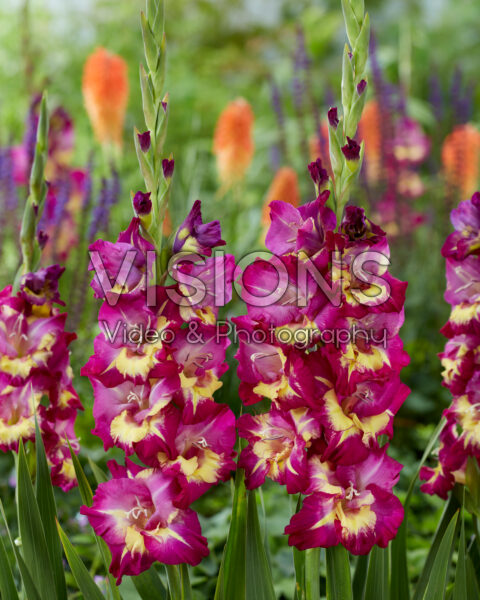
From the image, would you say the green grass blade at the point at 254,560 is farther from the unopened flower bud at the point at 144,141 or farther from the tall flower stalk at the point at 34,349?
the unopened flower bud at the point at 144,141

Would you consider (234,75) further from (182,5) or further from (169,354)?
(169,354)

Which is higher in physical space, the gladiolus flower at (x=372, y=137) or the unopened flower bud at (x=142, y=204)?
the gladiolus flower at (x=372, y=137)

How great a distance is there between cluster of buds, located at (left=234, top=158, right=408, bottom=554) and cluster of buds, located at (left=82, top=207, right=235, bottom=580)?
4 cm

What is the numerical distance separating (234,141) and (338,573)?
229 centimetres

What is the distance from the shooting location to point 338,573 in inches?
25.5

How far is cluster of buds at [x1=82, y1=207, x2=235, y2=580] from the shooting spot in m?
0.59

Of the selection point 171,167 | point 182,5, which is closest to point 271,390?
point 171,167

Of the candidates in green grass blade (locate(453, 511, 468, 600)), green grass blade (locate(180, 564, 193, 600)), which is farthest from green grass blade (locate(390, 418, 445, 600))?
green grass blade (locate(180, 564, 193, 600))

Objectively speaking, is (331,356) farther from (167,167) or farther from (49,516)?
(49,516)

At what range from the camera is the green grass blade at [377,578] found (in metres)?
0.69

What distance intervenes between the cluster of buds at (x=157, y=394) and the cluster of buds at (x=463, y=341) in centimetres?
28

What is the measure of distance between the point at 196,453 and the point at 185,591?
156 millimetres

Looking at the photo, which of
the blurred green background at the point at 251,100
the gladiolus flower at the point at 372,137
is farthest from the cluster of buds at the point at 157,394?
the gladiolus flower at the point at 372,137

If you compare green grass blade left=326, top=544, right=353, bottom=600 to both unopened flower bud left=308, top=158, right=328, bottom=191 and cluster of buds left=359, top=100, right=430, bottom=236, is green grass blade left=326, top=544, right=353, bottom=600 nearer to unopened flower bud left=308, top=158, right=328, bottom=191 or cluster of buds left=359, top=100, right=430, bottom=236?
unopened flower bud left=308, top=158, right=328, bottom=191
